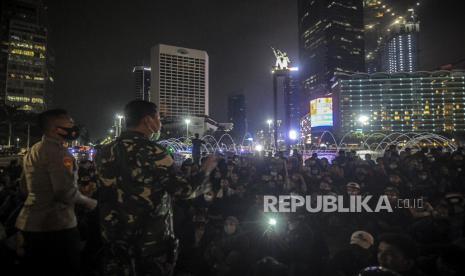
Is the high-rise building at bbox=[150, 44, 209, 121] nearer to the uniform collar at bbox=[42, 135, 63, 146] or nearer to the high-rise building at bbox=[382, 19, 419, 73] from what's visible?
the high-rise building at bbox=[382, 19, 419, 73]

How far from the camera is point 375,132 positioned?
382ft

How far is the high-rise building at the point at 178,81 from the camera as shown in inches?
5012

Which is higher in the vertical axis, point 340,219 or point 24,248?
point 24,248

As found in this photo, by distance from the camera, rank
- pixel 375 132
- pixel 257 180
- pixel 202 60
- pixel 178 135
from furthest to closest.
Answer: pixel 202 60 → pixel 375 132 → pixel 178 135 → pixel 257 180

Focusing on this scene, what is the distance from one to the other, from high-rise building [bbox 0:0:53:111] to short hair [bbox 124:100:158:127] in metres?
102

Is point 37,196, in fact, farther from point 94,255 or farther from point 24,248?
point 94,255

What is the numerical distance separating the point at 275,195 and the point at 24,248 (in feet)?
19.0

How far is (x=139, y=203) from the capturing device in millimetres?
2334

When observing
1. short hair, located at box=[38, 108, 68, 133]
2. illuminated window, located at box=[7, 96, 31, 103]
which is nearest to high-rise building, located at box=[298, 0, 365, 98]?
illuminated window, located at box=[7, 96, 31, 103]

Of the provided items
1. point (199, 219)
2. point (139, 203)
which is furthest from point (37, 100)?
point (139, 203)

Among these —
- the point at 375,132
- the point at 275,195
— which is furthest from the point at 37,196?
the point at 375,132

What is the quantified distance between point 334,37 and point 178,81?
271 feet

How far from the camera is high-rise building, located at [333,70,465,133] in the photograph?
374ft

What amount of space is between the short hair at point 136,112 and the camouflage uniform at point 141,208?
20cm
